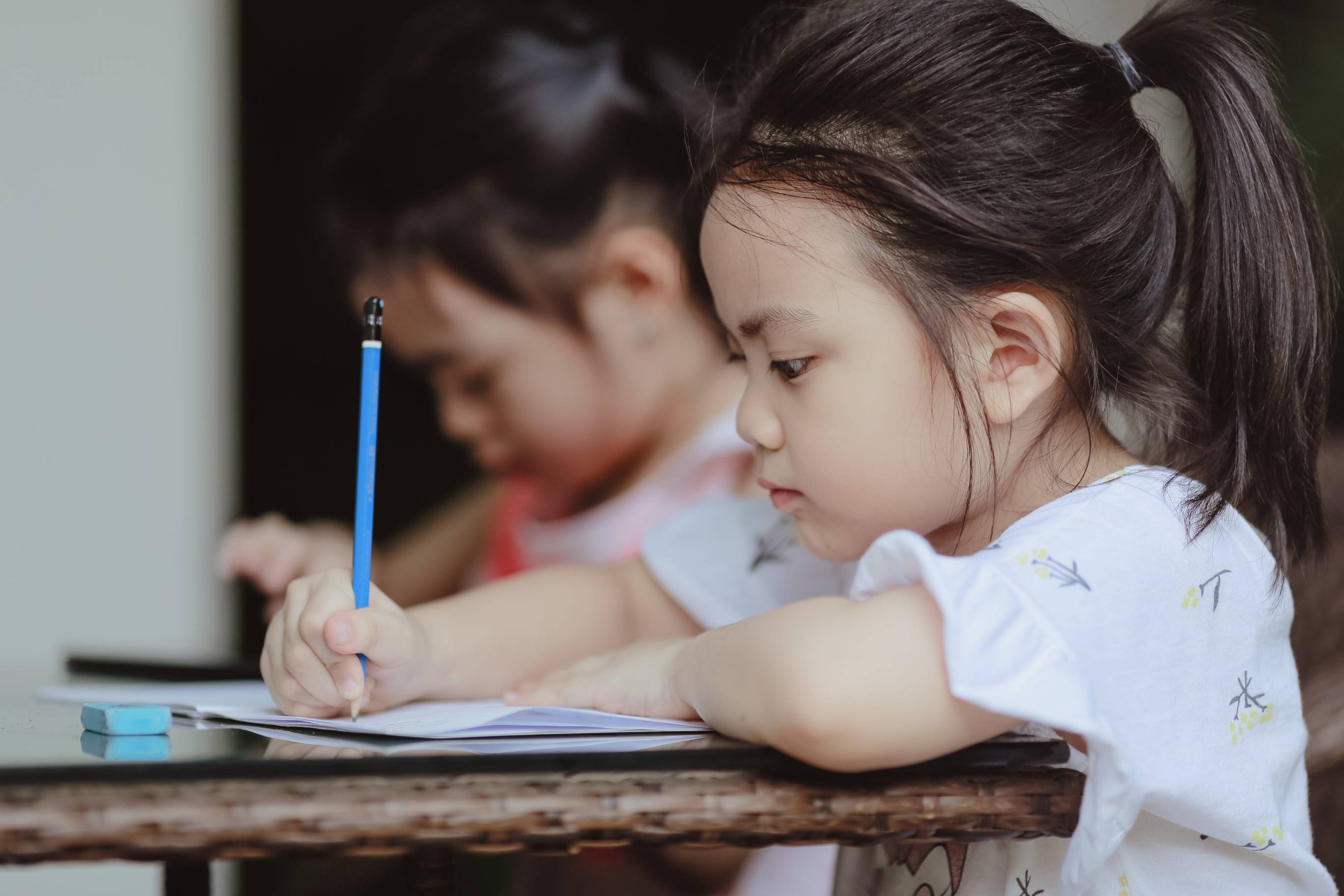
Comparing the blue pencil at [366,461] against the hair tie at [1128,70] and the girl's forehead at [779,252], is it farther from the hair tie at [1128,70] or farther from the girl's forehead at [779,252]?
the hair tie at [1128,70]

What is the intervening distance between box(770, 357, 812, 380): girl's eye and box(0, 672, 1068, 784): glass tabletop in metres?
0.22

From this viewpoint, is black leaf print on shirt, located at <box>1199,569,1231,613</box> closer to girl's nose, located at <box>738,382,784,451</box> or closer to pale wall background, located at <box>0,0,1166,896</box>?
girl's nose, located at <box>738,382,784,451</box>

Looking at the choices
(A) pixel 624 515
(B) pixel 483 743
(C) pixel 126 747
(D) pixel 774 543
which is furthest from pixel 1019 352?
(A) pixel 624 515

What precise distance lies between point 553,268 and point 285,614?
0.90 metres

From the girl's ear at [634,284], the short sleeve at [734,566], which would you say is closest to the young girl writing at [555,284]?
the girl's ear at [634,284]

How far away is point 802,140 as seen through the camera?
0.67 meters

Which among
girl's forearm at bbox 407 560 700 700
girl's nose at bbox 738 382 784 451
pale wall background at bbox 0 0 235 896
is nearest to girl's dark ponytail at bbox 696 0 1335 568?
girl's nose at bbox 738 382 784 451

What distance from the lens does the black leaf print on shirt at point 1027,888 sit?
60cm

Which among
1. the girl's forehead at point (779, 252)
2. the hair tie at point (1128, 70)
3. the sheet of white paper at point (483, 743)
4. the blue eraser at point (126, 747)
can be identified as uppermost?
the hair tie at point (1128, 70)

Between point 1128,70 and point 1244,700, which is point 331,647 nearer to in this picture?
point 1244,700

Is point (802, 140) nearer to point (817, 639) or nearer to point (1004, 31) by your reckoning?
point (1004, 31)

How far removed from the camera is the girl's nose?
67 centimetres

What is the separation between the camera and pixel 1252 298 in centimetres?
67

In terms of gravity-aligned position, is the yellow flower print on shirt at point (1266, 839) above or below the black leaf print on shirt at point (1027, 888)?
above
